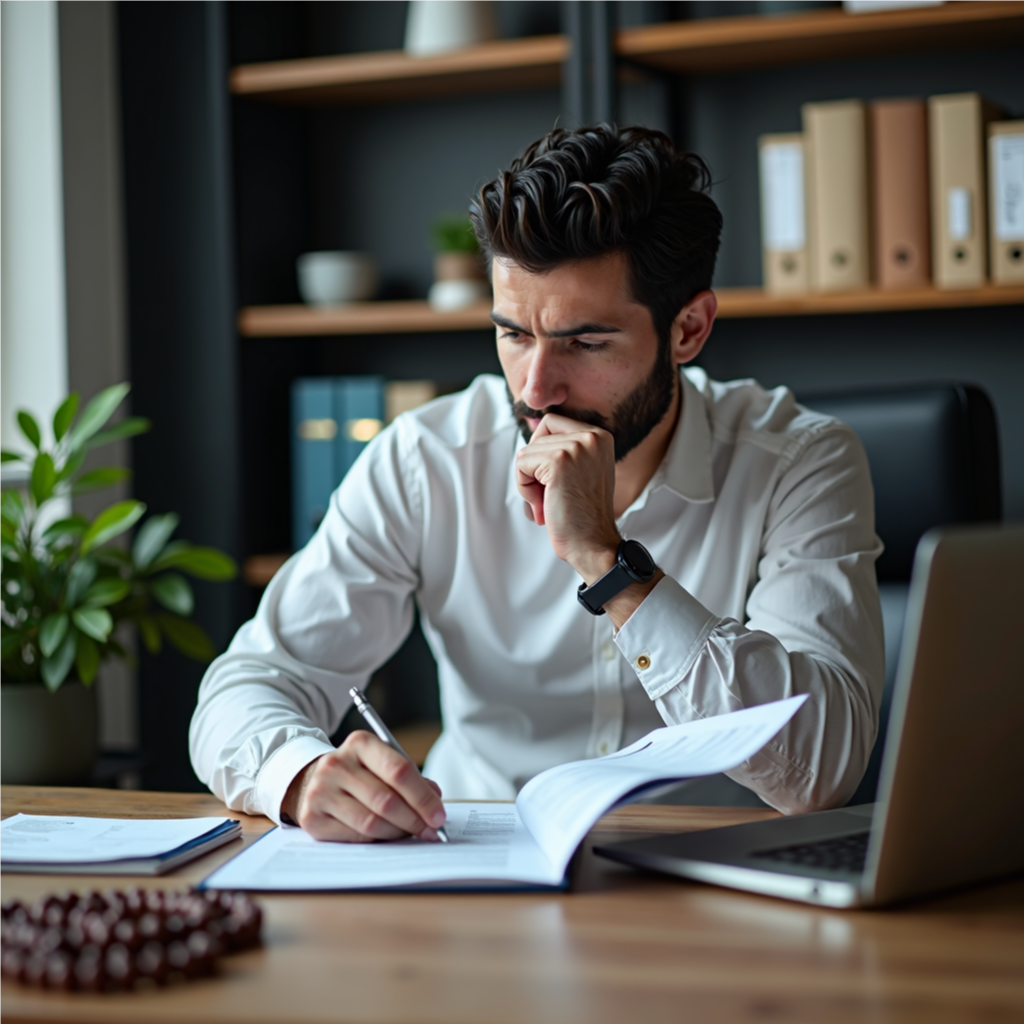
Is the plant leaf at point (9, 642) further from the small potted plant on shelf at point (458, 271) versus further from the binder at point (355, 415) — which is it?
the small potted plant on shelf at point (458, 271)

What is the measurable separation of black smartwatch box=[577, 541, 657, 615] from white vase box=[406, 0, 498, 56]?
1.58 m

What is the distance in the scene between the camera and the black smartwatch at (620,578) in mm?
1287

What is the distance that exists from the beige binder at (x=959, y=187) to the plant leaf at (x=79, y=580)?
4.92 feet

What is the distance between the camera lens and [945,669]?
0.78 m

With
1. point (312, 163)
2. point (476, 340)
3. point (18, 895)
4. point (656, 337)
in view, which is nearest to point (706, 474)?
point (656, 337)

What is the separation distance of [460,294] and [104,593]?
3.28 ft

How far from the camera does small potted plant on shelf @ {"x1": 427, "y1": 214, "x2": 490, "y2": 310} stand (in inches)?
102

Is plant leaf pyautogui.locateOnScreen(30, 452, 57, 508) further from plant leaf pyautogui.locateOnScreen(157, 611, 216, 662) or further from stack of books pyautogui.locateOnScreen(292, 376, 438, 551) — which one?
stack of books pyautogui.locateOnScreen(292, 376, 438, 551)

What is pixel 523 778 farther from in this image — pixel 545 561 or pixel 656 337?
pixel 656 337

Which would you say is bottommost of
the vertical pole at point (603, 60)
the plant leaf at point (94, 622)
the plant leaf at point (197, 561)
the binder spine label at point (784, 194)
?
the plant leaf at point (94, 622)

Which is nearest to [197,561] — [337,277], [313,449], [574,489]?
[313,449]

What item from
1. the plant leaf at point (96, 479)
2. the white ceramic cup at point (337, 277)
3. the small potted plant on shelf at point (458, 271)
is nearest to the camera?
the plant leaf at point (96, 479)

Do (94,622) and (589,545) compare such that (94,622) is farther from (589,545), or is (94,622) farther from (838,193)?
(838,193)

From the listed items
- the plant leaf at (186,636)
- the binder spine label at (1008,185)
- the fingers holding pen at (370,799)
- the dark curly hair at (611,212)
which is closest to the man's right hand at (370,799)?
the fingers holding pen at (370,799)
